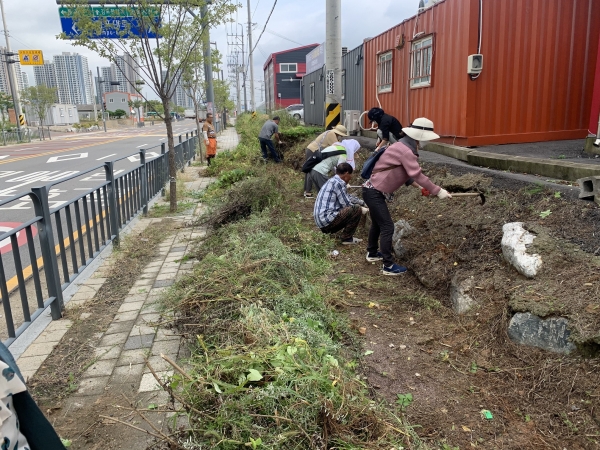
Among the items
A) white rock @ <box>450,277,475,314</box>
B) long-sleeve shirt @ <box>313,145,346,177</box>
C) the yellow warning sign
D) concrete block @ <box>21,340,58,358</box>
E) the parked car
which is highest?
the yellow warning sign

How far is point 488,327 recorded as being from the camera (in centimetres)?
360

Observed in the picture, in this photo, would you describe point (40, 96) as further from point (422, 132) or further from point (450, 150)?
point (422, 132)

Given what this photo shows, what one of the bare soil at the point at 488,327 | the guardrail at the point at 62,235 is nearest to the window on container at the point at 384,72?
the guardrail at the point at 62,235

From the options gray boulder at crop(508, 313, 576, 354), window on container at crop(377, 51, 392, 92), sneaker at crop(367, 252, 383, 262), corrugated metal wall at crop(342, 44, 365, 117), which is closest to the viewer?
gray boulder at crop(508, 313, 576, 354)

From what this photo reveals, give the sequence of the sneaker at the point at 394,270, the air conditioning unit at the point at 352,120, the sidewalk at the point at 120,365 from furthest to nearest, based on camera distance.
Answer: the air conditioning unit at the point at 352,120 < the sneaker at the point at 394,270 < the sidewalk at the point at 120,365

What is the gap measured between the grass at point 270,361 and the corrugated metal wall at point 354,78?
357 inches

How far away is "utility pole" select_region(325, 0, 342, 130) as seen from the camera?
8.45 meters

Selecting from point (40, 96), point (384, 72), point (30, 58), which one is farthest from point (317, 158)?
point (40, 96)

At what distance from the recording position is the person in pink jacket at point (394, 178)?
4.86 meters

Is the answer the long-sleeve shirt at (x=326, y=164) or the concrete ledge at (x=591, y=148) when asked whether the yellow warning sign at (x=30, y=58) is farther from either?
the concrete ledge at (x=591, y=148)

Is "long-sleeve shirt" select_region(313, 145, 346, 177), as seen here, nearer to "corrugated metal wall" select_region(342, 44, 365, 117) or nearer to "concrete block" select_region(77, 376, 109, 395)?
"concrete block" select_region(77, 376, 109, 395)

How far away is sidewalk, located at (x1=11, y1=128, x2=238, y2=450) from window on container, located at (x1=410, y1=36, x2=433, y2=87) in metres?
5.90

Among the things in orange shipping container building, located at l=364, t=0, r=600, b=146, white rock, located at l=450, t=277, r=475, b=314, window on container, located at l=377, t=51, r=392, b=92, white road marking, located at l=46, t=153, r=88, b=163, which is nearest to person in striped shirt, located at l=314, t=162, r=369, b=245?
white rock, located at l=450, t=277, r=475, b=314

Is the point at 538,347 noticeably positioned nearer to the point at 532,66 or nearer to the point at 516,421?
the point at 516,421
